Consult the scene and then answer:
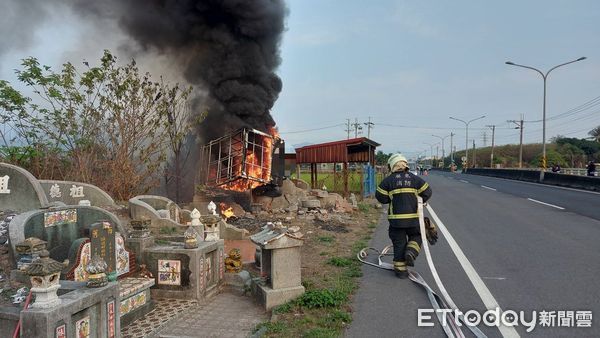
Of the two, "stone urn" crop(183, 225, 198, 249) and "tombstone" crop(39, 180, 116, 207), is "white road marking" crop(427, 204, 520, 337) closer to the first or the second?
"stone urn" crop(183, 225, 198, 249)

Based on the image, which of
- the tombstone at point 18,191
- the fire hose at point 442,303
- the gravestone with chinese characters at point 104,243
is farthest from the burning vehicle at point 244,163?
the gravestone with chinese characters at point 104,243

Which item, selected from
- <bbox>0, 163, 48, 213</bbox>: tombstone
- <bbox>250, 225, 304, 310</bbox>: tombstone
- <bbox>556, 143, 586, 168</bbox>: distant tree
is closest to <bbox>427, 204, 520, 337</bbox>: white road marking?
<bbox>250, 225, 304, 310</bbox>: tombstone

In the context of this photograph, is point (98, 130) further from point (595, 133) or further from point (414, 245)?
point (595, 133)

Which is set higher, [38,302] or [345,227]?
[38,302]

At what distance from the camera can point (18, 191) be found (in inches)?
304

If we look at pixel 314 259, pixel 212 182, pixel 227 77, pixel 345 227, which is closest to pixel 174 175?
pixel 212 182

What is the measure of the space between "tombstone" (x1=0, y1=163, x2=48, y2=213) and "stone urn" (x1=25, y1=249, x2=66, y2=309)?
517cm

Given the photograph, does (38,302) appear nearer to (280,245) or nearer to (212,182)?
(280,245)

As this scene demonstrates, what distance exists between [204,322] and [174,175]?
1062cm

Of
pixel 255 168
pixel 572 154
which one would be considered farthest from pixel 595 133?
pixel 255 168

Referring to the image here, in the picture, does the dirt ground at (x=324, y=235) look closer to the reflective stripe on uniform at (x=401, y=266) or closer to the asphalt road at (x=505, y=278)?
the asphalt road at (x=505, y=278)

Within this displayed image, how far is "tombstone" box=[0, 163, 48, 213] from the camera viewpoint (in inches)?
302

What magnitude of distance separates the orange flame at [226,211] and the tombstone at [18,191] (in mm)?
5031

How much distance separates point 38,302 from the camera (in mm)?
3129
